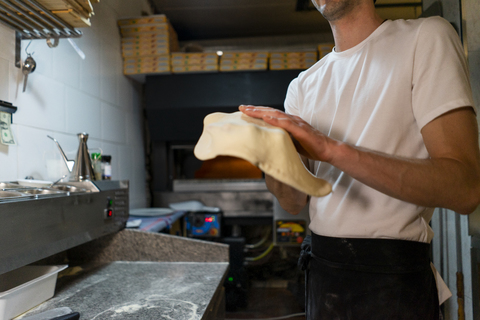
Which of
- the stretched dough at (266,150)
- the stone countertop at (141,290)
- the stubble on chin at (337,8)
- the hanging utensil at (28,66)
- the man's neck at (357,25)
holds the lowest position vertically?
the stone countertop at (141,290)

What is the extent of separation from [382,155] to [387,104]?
21 cm

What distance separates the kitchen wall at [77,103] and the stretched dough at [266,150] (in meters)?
1.06

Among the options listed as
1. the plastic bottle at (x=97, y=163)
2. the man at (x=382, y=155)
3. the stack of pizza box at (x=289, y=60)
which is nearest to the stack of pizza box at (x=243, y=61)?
the stack of pizza box at (x=289, y=60)

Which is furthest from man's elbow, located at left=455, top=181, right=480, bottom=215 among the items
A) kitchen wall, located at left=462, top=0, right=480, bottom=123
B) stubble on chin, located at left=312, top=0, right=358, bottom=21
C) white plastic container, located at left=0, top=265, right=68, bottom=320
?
white plastic container, located at left=0, top=265, right=68, bottom=320

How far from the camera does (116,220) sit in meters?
1.49

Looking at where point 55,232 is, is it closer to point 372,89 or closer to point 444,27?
point 372,89

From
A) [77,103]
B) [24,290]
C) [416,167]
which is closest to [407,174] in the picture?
[416,167]

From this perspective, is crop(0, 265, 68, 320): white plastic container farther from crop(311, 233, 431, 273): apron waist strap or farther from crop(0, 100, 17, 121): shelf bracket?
crop(311, 233, 431, 273): apron waist strap

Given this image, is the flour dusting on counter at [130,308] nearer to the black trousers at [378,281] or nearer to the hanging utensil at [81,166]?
the black trousers at [378,281]

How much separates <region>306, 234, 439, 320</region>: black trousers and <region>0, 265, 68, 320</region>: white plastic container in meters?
0.78

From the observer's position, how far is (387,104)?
2.52 ft

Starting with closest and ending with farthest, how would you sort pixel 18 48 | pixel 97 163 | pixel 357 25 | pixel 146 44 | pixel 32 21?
pixel 357 25, pixel 32 21, pixel 18 48, pixel 97 163, pixel 146 44

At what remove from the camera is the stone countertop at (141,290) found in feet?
3.08

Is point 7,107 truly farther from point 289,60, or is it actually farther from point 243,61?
point 289,60
